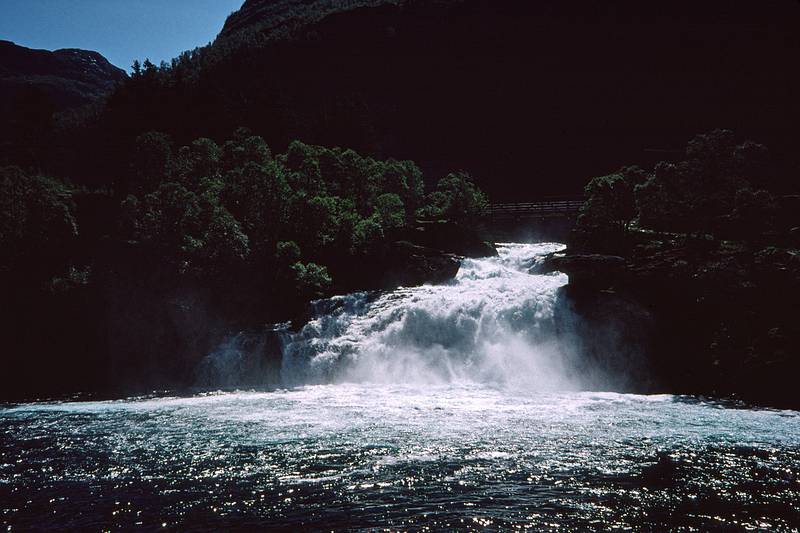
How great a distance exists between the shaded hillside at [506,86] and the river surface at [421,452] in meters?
54.4

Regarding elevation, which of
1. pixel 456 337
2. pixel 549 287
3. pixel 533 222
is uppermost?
pixel 533 222

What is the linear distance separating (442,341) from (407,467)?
21.0 metres

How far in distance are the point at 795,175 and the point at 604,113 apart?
45614mm

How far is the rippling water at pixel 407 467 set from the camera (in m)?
15.4

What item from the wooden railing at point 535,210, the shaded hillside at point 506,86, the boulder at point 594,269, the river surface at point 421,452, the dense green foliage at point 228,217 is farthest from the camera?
the shaded hillside at point 506,86

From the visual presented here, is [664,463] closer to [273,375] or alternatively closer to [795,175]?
[273,375]

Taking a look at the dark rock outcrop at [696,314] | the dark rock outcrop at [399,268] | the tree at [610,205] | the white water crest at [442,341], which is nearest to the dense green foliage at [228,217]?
the dark rock outcrop at [399,268]

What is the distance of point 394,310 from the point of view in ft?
140

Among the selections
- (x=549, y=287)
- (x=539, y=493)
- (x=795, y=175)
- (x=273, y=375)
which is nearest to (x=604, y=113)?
(x=795, y=175)

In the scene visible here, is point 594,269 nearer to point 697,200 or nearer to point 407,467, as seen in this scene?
point 697,200

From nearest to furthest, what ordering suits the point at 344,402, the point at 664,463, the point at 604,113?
the point at 664,463 < the point at 344,402 < the point at 604,113

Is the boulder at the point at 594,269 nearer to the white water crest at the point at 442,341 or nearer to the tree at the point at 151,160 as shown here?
the white water crest at the point at 442,341

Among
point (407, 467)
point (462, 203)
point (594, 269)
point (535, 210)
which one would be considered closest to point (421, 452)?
point (407, 467)

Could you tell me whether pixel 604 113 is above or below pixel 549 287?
above
